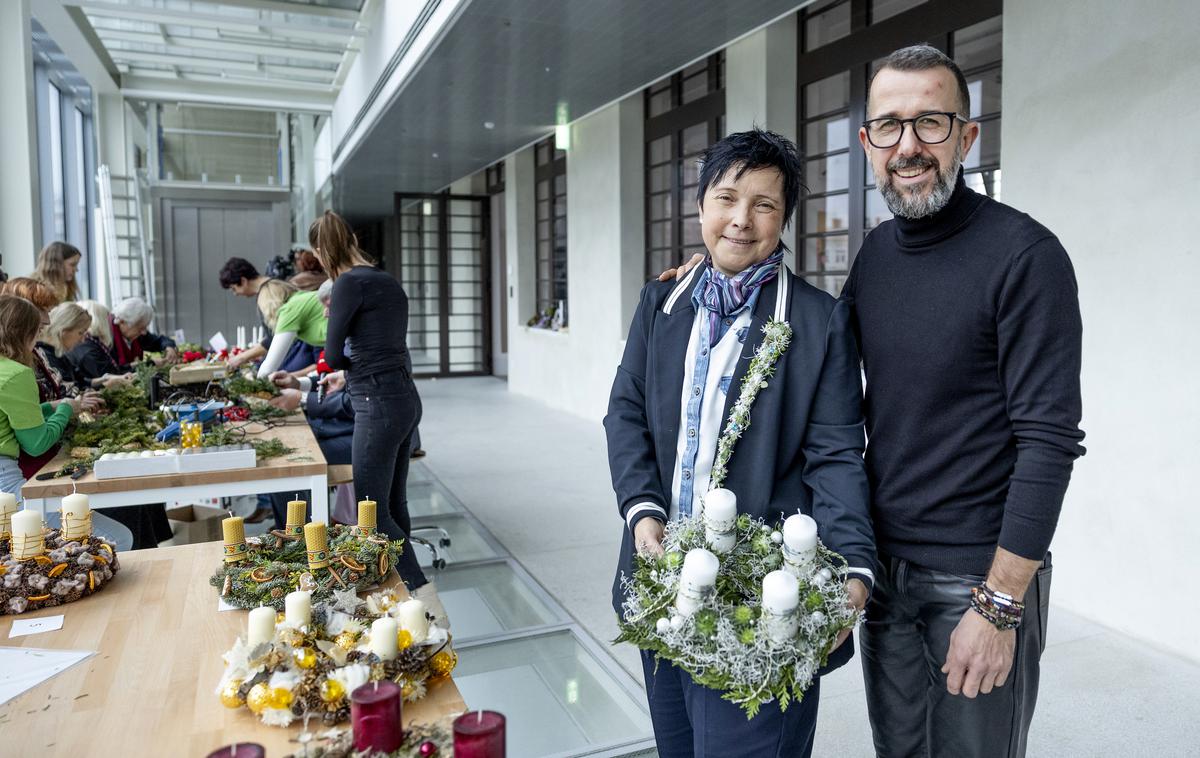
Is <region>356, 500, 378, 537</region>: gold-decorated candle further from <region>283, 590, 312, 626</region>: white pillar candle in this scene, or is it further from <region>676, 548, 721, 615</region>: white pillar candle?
<region>676, 548, 721, 615</region>: white pillar candle

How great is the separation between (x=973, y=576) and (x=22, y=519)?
1925 millimetres

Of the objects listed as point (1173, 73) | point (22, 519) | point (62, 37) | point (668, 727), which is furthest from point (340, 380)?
point (62, 37)

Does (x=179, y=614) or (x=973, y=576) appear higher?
Result: (x=973, y=576)

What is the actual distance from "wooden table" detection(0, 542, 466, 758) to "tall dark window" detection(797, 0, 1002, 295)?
3.88 meters

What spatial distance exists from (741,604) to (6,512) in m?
1.77

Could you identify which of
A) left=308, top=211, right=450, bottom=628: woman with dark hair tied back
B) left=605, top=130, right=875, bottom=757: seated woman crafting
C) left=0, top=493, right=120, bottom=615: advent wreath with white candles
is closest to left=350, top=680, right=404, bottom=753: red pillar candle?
left=605, top=130, right=875, bottom=757: seated woman crafting

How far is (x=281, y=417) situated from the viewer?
4.05m

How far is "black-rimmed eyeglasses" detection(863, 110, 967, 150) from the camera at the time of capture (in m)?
1.40

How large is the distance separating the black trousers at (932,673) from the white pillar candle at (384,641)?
87 cm

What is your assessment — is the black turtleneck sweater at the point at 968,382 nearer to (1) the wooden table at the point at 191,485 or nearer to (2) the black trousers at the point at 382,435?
(1) the wooden table at the point at 191,485

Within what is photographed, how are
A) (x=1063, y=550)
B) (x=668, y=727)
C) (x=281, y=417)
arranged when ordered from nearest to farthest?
1. (x=668, y=727)
2. (x=1063, y=550)
3. (x=281, y=417)

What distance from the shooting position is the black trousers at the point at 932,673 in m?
1.45

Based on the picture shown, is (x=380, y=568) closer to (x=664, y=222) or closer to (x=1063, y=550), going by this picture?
(x=1063, y=550)

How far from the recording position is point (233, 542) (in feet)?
6.35
